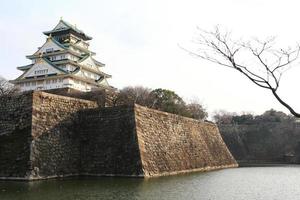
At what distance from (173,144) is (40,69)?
20.8 metres

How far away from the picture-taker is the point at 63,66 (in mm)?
36812

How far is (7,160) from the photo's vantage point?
47.5 ft

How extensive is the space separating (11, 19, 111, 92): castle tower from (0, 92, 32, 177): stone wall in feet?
64.3

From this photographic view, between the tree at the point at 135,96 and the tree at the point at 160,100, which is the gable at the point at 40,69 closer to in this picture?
the tree at the point at 135,96

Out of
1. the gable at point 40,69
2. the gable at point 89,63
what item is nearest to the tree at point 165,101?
the gable at point 89,63

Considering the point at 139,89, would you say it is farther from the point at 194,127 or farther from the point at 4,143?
the point at 4,143

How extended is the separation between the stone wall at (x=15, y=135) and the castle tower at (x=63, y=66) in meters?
19.6

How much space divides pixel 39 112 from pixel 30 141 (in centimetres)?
127

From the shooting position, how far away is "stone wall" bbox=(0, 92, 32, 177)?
14.1 meters

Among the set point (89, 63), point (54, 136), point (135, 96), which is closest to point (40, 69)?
point (89, 63)

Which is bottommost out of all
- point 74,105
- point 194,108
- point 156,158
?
point 156,158

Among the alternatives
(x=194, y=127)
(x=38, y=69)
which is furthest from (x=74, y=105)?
(x=38, y=69)

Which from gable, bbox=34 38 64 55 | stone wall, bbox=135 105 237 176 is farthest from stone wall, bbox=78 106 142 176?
gable, bbox=34 38 64 55

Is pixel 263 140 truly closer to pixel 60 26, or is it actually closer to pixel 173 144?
pixel 60 26
